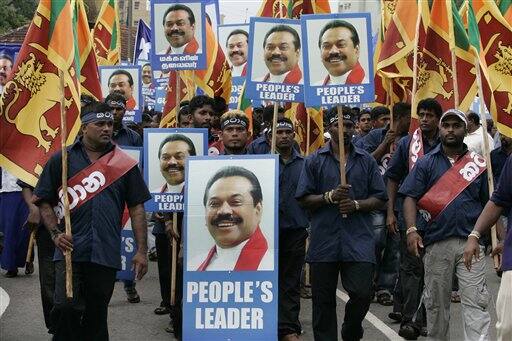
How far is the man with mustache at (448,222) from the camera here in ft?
25.5

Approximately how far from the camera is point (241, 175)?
26.2 feet

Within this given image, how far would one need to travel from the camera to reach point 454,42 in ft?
31.6

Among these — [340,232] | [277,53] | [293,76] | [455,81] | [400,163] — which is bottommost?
[340,232]

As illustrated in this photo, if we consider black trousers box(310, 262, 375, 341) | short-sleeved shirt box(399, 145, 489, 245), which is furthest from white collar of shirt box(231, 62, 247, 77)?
black trousers box(310, 262, 375, 341)

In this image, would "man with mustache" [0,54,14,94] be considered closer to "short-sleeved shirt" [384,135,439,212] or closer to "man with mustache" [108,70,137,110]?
"man with mustache" [108,70,137,110]

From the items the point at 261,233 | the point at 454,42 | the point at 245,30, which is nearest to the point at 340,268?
the point at 261,233

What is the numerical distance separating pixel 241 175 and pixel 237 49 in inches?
339

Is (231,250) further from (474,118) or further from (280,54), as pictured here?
(474,118)

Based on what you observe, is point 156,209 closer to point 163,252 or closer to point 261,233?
point 163,252

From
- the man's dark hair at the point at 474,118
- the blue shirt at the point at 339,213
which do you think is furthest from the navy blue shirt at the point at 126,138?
the man's dark hair at the point at 474,118

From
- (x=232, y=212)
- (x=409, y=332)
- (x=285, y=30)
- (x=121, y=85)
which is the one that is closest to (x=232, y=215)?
(x=232, y=212)

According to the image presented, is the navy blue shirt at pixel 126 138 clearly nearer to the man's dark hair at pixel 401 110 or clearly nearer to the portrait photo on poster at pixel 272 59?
the portrait photo on poster at pixel 272 59

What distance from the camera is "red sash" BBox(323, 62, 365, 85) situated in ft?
27.5

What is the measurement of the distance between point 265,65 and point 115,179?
3263 millimetres
